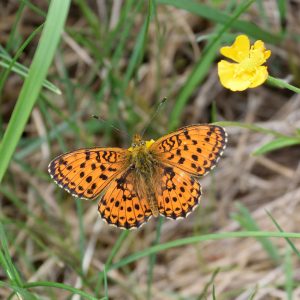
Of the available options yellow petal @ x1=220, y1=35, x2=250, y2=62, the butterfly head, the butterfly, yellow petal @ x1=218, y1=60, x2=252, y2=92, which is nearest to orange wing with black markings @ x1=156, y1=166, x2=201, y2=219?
the butterfly

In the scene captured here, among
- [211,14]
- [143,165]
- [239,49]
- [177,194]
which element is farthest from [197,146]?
[211,14]

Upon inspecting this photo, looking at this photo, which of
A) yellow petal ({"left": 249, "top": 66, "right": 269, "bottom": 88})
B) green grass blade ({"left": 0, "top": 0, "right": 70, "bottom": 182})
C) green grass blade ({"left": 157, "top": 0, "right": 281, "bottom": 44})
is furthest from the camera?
green grass blade ({"left": 157, "top": 0, "right": 281, "bottom": 44})

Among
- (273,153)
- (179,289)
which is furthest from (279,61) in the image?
(179,289)

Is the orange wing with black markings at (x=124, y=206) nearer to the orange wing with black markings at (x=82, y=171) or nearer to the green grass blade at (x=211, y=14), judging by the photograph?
the orange wing with black markings at (x=82, y=171)

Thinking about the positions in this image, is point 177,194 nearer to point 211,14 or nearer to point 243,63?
point 243,63

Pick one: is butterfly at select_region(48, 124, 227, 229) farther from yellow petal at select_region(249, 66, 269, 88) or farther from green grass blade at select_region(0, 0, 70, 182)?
green grass blade at select_region(0, 0, 70, 182)

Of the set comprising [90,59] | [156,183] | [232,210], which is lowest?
[232,210]

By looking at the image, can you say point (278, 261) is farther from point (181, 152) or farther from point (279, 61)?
point (279, 61)
